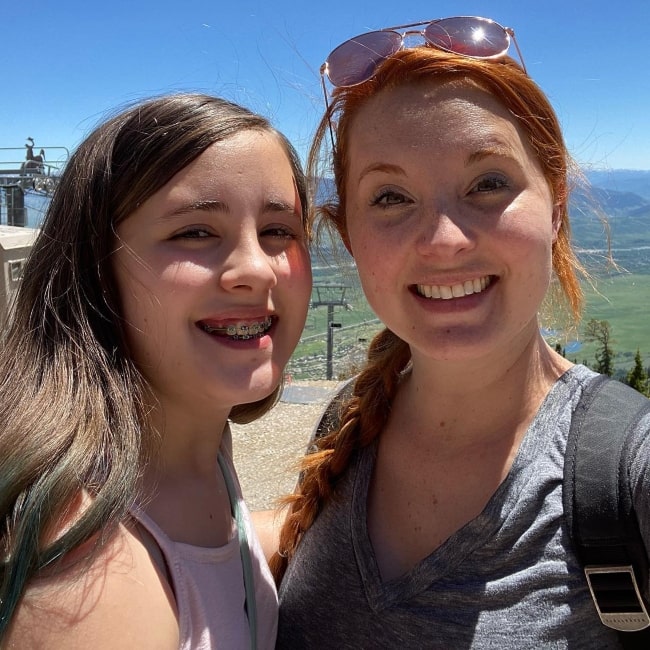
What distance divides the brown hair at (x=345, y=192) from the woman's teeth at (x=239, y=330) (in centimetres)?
51

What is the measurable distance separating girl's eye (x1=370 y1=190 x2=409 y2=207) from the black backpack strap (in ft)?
2.51

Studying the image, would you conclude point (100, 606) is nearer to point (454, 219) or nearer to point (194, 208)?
point (194, 208)

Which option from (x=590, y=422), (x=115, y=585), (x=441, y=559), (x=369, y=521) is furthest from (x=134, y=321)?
(x=590, y=422)

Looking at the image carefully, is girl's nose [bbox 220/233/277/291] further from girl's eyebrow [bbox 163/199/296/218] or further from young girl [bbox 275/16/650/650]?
young girl [bbox 275/16/650/650]

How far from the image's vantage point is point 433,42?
5.75 feet

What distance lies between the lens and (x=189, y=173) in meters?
1.66

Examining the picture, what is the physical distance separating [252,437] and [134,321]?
370 inches

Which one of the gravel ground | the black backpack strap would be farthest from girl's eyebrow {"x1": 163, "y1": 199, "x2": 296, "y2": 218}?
the gravel ground

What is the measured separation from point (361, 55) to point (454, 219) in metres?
0.60

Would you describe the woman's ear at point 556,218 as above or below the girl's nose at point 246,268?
above

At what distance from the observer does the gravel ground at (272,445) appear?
8117mm

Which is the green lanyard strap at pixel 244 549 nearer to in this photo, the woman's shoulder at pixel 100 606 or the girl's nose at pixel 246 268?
the woman's shoulder at pixel 100 606

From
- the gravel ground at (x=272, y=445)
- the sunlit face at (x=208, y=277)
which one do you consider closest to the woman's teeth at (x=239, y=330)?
the sunlit face at (x=208, y=277)

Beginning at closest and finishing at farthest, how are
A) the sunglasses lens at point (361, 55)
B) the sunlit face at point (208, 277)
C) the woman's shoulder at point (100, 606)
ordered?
1. the woman's shoulder at point (100, 606)
2. the sunlit face at point (208, 277)
3. the sunglasses lens at point (361, 55)
